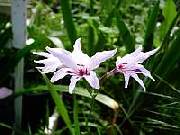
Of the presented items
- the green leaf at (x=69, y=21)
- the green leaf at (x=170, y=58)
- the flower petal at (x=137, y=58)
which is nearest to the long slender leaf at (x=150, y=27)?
the green leaf at (x=170, y=58)

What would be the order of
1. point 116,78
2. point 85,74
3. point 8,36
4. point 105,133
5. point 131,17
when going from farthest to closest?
point 131,17, point 8,36, point 116,78, point 105,133, point 85,74

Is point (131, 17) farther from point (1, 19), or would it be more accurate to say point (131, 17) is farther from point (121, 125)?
point (121, 125)

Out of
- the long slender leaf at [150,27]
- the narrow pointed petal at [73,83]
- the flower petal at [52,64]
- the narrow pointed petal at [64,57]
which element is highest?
the narrow pointed petal at [64,57]

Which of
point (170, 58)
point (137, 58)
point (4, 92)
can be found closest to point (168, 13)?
point (170, 58)

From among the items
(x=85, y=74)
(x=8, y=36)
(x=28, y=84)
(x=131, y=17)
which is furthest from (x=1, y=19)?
(x=85, y=74)

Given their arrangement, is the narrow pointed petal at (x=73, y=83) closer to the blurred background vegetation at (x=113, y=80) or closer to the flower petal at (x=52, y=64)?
the flower petal at (x=52, y=64)

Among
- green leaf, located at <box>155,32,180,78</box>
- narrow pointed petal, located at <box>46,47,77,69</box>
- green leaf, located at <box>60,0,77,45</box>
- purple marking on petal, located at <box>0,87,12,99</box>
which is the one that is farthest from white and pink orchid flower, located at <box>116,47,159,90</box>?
purple marking on petal, located at <box>0,87,12,99</box>

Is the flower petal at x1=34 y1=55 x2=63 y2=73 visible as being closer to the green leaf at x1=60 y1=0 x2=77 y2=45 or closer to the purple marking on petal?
the green leaf at x1=60 y1=0 x2=77 y2=45

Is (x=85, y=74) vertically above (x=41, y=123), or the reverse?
(x=85, y=74)

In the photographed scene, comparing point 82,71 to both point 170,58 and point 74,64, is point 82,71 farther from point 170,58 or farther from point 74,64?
point 170,58
